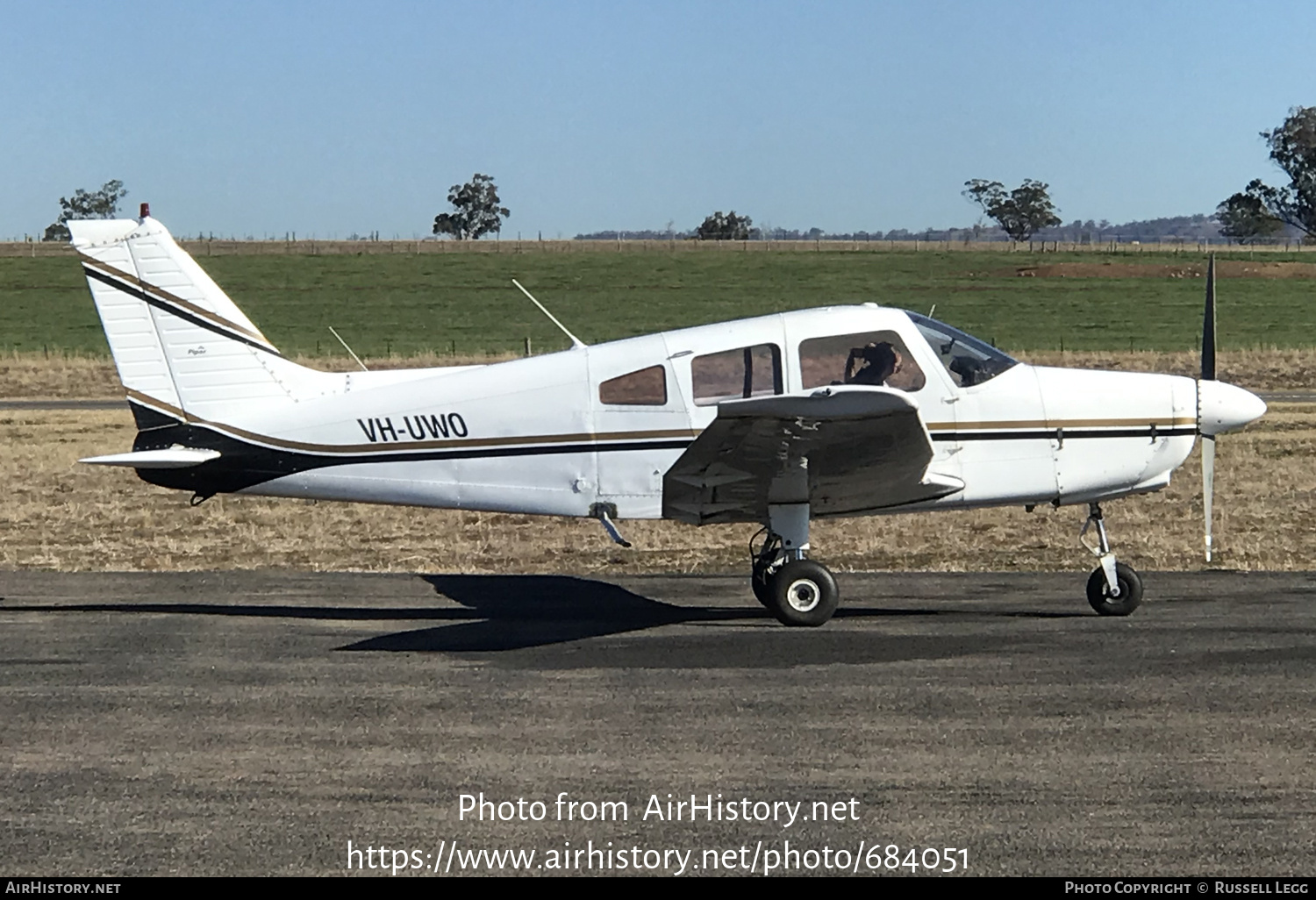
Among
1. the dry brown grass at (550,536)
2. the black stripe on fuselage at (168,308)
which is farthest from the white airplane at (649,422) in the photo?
the dry brown grass at (550,536)

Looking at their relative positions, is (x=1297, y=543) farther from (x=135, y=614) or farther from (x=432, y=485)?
(x=135, y=614)

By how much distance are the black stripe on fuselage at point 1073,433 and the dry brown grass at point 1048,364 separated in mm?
21667

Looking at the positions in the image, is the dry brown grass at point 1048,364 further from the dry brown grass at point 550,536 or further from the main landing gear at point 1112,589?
the main landing gear at point 1112,589

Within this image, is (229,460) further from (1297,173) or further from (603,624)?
(1297,173)

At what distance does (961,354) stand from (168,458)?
5.89 metres

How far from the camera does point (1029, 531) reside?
16094 mm

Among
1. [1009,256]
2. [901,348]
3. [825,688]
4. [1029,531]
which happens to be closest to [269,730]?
[825,688]

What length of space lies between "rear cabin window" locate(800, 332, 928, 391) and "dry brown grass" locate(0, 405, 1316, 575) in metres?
3.67

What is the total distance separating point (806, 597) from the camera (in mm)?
10953

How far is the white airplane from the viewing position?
35.9ft

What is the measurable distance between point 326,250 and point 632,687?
10206 centimetres

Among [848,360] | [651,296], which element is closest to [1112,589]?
[848,360]

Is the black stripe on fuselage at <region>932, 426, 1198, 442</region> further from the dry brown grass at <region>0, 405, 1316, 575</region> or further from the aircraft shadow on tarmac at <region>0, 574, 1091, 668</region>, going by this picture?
the dry brown grass at <region>0, 405, 1316, 575</region>

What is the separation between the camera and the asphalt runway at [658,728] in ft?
21.1
